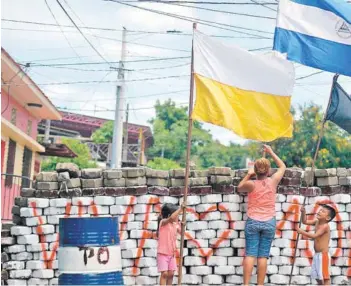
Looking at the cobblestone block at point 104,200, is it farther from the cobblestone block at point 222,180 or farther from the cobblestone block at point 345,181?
the cobblestone block at point 345,181

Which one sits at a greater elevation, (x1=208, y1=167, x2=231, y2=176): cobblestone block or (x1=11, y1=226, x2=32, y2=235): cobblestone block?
(x1=208, y1=167, x2=231, y2=176): cobblestone block

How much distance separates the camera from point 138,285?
10.0 metres

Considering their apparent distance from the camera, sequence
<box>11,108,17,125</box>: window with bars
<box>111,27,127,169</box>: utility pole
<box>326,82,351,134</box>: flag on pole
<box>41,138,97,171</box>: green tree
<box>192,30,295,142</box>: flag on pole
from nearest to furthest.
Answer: <box>192,30,295,142</box>: flag on pole, <box>326,82,351,134</box>: flag on pole, <box>11,108,17,125</box>: window with bars, <box>111,27,127,169</box>: utility pole, <box>41,138,97,171</box>: green tree

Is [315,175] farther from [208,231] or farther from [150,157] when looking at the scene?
[150,157]

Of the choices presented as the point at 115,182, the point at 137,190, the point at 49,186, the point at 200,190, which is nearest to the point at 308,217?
the point at 200,190

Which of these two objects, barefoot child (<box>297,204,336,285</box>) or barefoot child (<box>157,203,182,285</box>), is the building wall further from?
barefoot child (<box>297,204,336,285</box>)

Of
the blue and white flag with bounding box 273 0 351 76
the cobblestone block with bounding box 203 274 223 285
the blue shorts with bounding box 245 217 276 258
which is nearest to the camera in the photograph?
the blue shorts with bounding box 245 217 276 258

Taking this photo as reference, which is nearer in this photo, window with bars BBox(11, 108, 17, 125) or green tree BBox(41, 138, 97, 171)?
window with bars BBox(11, 108, 17, 125)

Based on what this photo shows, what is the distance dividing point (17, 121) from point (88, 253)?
16.5m

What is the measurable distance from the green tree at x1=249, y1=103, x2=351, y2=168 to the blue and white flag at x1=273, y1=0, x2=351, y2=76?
27.4 m

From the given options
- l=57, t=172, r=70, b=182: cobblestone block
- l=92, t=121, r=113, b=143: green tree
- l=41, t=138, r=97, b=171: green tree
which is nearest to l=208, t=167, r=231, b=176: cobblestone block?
l=57, t=172, r=70, b=182: cobblestone block

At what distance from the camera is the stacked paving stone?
10.1 metres

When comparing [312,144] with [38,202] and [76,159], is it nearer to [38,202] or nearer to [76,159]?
[76,159]

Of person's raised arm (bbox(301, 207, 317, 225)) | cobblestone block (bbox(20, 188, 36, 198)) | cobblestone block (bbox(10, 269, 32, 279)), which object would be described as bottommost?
cobblestone block (bbox(10, 269, 32, 279))
